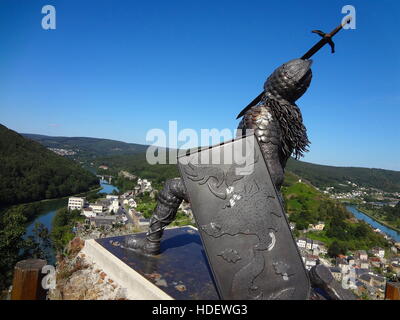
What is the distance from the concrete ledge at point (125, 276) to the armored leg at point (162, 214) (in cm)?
52

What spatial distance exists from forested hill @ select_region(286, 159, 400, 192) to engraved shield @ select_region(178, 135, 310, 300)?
412ft

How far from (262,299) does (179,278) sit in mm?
1636

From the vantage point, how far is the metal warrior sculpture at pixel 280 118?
13.8 ft

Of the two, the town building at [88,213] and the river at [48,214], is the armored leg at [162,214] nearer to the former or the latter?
the river at [48,214]

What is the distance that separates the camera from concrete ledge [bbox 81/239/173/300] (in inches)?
160

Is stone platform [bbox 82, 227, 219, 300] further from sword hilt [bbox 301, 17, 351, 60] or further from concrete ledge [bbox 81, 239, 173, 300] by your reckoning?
sword hilt [bbox 301, 17, 351, 60]

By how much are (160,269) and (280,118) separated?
10.4ft

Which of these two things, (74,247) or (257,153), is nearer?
(257,153)

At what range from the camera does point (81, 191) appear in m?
73.9

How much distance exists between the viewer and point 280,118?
4371mm

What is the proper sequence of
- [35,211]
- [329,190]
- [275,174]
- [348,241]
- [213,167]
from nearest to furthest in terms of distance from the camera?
[213,167] < [275,174] < [35,211] < [348,241] < [329,190]

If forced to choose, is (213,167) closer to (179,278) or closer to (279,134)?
(279,134)

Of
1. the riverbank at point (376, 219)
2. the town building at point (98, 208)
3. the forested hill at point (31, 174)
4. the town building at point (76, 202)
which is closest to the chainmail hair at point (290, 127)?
the forested hill at point (31, 174)

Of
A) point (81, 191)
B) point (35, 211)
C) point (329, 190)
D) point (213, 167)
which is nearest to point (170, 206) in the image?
point (213, 167)
